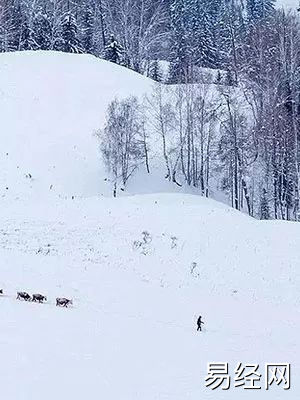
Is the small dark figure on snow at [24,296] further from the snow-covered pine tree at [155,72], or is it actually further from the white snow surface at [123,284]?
the snow-covered pine tree at [155,72]

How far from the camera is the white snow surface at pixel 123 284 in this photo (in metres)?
9.84

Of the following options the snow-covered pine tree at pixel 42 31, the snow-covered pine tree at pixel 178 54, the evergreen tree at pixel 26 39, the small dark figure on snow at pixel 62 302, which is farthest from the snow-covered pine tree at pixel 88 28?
the small dark figure on snow at pixel 62 302

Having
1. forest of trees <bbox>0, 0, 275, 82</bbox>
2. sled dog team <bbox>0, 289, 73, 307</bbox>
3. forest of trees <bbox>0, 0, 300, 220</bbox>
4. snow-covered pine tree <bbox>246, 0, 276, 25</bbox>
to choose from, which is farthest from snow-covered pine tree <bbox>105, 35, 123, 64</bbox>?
sled dog team <bbox>0, 289, 73, 307</bbox>

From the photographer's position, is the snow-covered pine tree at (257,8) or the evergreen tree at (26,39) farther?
the snow-covered pine tree at (257,8)

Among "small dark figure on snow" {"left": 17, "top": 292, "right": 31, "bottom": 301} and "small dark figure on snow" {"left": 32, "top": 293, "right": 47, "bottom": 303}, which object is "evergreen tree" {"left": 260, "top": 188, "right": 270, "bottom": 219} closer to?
"small dark figure on snow" {"left": 32, "top": 293, "right": 47, "bottom": 303}

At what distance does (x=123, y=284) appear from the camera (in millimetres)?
19406

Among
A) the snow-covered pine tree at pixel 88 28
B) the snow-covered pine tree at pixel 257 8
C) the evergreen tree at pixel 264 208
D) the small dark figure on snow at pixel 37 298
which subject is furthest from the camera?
the snow-covered pine tree at pixel 257 8

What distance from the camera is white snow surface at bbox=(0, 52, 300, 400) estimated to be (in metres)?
9.84

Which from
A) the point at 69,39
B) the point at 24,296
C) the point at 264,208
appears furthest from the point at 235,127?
the point at 69,39

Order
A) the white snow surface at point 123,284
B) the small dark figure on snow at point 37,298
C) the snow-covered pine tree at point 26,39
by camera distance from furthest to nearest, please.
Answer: the snow-covered pine tree at point 26,39, the small dark figure on snow at point 37,298, the white snow surface at point 123,284

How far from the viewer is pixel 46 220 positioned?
1081 inches

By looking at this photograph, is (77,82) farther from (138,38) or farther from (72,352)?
(72,352)

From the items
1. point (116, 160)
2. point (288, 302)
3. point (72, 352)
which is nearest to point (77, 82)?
point (116, 160)

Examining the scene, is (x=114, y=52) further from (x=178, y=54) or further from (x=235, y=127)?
(x=235, y=127)
